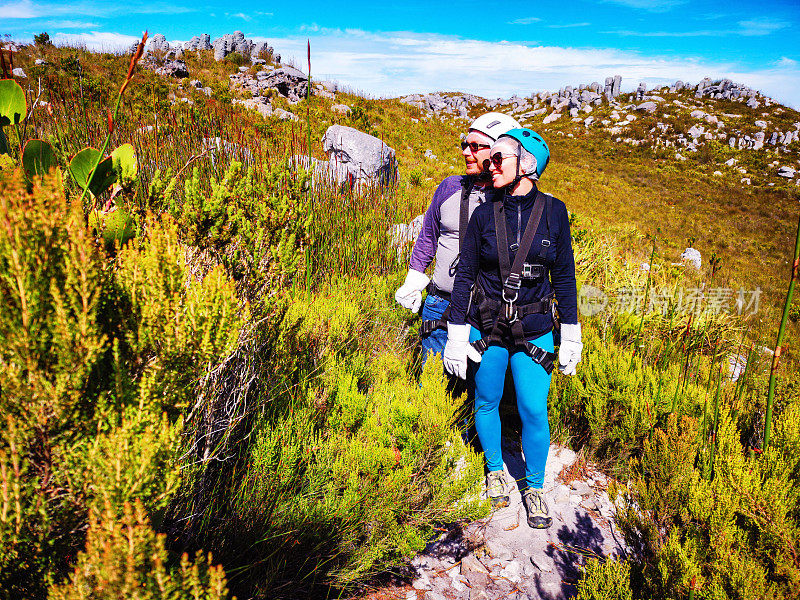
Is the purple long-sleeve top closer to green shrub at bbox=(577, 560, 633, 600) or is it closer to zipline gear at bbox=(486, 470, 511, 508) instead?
zipline gear at bbox=(486, 470, 511, 508)

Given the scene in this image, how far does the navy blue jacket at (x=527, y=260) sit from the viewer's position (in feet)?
6.80

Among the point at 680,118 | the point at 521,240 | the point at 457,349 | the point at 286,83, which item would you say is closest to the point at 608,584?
the point at 457,349

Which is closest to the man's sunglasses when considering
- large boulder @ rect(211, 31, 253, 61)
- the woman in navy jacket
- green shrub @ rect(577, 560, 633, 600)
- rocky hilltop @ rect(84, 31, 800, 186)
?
the woman in navy jacket

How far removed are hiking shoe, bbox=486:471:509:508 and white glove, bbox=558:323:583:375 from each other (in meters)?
0.80

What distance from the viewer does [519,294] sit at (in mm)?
2115

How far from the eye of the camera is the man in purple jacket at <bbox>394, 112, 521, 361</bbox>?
2.45 m

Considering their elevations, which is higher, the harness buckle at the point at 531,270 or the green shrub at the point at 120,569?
the harness buckle at the point at 531,270

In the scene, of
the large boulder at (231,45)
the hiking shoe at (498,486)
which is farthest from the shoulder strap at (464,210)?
the large boulder at (231,45)

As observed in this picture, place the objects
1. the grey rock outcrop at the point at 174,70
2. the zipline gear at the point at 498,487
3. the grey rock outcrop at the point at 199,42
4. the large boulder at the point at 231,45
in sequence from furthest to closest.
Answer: the grey rock outcrop at the point at 199,42 → the large boulder at the point at 231,45 → the grey rock outcrop at the point at 174,70 → the zipline gear at the point at 498,487

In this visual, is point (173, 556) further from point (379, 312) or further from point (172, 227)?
point (379, 312)

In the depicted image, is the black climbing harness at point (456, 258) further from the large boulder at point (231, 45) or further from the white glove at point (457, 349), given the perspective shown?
the large boulder at point (231, 45)

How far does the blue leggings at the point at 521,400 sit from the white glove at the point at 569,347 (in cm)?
9

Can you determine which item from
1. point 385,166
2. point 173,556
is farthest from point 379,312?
point 385,166

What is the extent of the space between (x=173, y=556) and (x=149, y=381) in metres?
0.82
